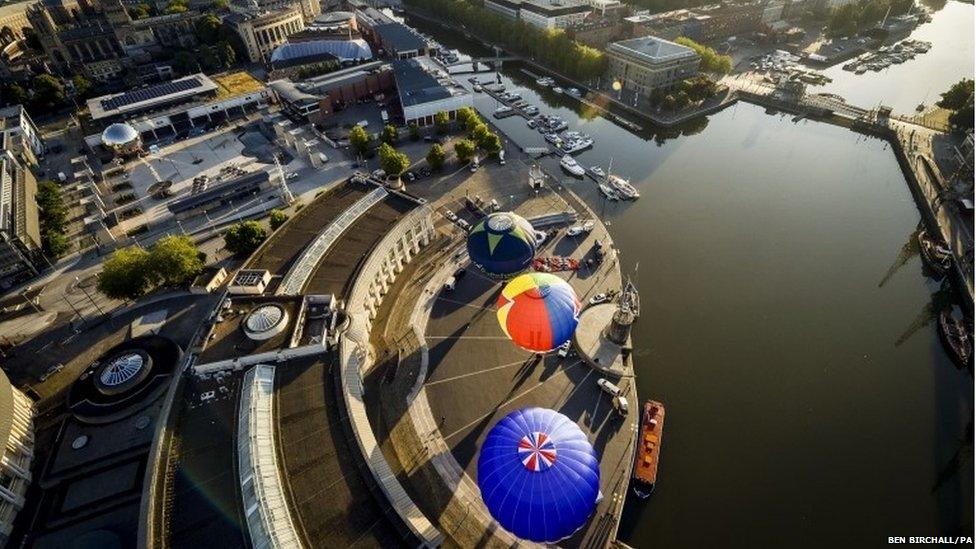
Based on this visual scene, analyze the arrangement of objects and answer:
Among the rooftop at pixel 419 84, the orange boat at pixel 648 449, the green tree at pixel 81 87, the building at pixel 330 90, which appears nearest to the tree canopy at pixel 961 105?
the orange boat at pixel 648 449

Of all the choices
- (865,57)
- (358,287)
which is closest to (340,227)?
(358,287)

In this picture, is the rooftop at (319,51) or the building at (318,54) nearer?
the building at (318,54)

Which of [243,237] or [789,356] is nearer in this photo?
[789,356]

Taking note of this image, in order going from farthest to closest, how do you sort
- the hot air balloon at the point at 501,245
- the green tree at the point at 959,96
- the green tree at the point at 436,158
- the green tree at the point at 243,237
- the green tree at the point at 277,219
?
1. the green tree at the point at 959,96
2. the green tree at the point at 436,158
3. the green tree at the point at 277,219
4. the green tree at the point at 243,237
5. the hot air balloon at the point at 501,245

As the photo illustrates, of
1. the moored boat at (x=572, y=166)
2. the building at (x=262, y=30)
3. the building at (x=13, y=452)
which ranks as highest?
the building at (x=262, y=30)

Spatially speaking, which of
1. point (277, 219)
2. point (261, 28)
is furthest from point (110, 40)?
point (277, 219)

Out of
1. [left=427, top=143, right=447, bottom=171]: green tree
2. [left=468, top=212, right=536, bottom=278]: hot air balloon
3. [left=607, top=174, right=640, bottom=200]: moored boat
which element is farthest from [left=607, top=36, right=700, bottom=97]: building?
[left=468, top=212, right=536, bottom=278]: hot air balloon

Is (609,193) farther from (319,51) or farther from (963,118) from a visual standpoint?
(319,51)

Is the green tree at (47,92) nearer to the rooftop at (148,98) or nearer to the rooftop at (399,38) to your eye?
the rooftop at (148,98)
